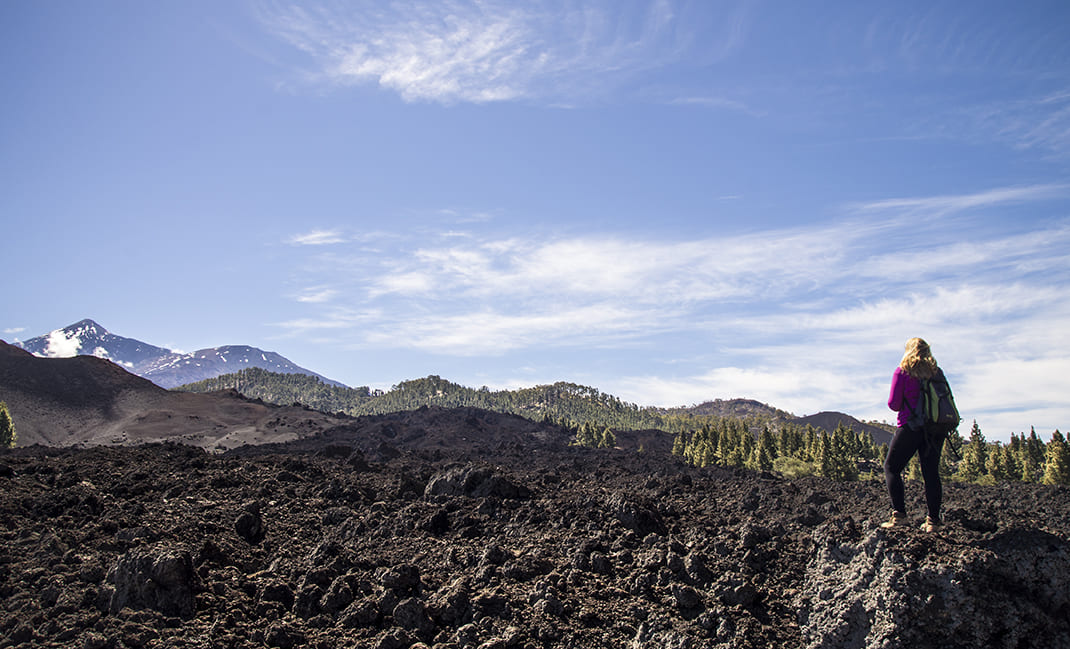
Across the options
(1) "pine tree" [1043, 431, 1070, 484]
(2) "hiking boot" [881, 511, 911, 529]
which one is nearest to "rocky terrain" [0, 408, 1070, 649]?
(2) "hiking boot" [881, 511, 911, 529]

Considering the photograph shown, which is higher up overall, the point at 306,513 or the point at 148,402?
the point at 148,402

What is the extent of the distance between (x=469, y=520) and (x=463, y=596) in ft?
11.9

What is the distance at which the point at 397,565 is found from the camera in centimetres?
840

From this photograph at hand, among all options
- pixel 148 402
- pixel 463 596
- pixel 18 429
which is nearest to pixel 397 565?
pixel 463 596

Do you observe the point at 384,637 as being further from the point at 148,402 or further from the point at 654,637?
the point at 148,402

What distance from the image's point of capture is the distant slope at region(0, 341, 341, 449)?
65500 mm

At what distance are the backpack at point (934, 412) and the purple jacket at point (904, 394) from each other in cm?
4

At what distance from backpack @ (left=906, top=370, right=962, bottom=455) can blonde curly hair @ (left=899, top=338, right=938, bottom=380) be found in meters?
0.08

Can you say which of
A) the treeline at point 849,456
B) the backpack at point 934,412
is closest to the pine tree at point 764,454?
the treeline at point 849,456

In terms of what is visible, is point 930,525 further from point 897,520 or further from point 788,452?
point 788,452

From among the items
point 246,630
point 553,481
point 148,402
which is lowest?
point 246,630

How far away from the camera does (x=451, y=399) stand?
164125mm

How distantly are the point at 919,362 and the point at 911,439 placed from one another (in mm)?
873

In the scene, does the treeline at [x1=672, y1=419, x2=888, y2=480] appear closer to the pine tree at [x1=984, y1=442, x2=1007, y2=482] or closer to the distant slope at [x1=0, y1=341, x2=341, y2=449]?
the pine tree at [x1=984, y1=442, x2=1007, y2=482]
